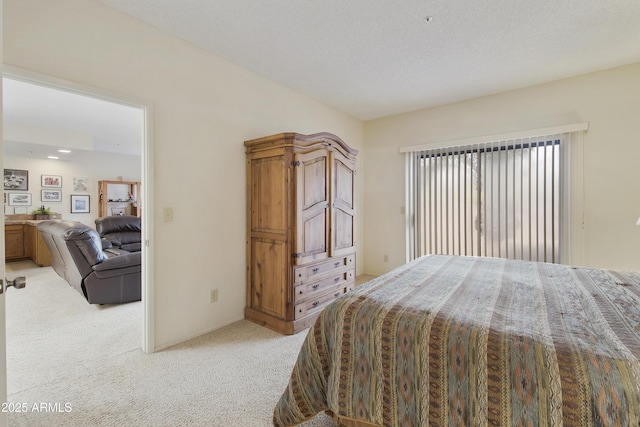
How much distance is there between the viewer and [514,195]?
3416 millimetres

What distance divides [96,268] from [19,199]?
497cm

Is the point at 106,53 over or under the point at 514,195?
over

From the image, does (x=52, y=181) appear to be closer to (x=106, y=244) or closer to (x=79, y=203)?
(x=79, y=203)

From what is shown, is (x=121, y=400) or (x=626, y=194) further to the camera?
(x=626, y=194)

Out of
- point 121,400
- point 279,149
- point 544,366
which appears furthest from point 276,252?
point 544,366


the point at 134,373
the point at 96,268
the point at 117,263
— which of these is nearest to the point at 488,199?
the point at 134,373

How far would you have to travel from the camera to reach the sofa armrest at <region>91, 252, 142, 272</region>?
3.09 meters

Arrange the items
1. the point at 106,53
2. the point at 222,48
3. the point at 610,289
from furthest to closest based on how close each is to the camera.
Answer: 1. the point at 222,48
2. the point at 106,53
3. the point at 610,289

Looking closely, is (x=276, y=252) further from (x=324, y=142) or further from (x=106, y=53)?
(x=106, y=53)

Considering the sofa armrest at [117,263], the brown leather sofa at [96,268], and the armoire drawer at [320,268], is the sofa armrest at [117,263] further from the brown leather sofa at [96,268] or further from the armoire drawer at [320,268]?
the armoire drawer at [320,268]

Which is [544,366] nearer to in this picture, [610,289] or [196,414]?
[610,289]

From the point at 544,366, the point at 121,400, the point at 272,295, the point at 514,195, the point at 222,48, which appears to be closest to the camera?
the point at 544,366

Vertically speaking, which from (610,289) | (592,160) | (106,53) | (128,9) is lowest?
(610,289)

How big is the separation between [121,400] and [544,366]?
2.19m
